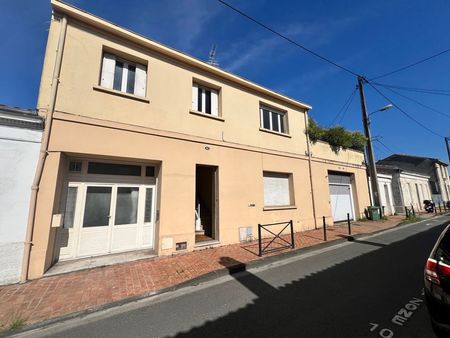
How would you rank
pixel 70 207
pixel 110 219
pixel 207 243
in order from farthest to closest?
1. pixel 207 243
2. pixel 110 219
3. pixel 70 207

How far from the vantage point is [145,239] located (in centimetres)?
673

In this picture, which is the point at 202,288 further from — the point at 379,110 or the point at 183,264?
the point at 379,110

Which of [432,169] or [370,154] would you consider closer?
[370,154]

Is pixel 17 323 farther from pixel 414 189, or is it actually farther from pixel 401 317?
pixel 414 189

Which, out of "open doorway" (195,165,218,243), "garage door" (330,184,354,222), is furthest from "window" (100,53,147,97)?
"garage door" (330,184,354,222)

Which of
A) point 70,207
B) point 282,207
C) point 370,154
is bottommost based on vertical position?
point 282,207

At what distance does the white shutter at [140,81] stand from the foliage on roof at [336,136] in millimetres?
8366

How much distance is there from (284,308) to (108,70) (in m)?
7.56

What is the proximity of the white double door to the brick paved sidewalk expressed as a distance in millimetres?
930

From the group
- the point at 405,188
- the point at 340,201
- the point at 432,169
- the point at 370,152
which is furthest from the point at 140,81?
the point at 432,169

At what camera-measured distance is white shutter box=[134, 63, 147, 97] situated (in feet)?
22.6

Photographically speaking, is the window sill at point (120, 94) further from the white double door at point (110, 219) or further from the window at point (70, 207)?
the window at point (70, 207)

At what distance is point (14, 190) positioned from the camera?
185 inches

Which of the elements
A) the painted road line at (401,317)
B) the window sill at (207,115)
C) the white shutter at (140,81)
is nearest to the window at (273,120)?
the window sill at (207,115)
